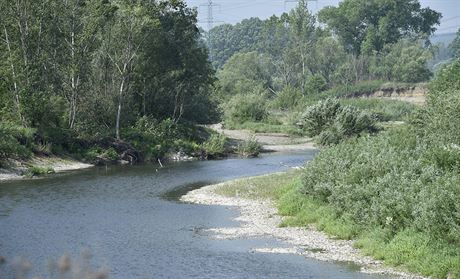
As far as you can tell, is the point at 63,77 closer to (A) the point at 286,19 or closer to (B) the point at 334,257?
(B) the point at 334,257

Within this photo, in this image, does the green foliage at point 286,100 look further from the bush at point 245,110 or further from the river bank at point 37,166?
the river bank at point 37,166

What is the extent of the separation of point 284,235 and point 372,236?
5.15 metres

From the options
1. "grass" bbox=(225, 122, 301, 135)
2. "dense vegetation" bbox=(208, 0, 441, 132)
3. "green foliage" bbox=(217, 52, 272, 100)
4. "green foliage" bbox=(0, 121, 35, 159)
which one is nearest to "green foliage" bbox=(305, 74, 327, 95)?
"dense vegetation" bbox=(208, 0, 441, 132)

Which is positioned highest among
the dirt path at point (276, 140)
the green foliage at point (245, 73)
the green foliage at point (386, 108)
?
the green foliage at point (245, 73)

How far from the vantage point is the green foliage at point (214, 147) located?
75.1 m

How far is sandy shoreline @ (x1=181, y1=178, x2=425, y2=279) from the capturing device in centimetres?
2757

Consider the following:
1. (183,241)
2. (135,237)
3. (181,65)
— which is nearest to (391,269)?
(183,241)

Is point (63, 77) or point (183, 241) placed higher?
point (63, 77)

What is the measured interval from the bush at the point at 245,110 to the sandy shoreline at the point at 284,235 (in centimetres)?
6242

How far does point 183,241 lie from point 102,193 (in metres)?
17.2

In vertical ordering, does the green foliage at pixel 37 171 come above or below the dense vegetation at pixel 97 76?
below

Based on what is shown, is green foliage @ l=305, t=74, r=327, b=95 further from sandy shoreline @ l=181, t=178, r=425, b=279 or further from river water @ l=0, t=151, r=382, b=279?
sandy shoreline @ l=181, t=178, r=425, b=279

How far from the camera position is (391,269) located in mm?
26016

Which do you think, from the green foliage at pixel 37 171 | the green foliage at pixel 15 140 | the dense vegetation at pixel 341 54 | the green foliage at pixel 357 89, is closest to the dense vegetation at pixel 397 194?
the green foliage at pixel 37 171
